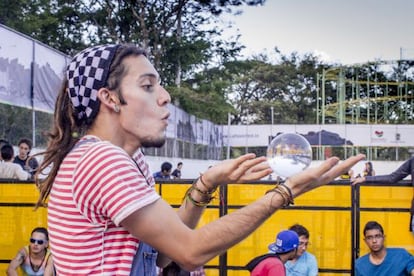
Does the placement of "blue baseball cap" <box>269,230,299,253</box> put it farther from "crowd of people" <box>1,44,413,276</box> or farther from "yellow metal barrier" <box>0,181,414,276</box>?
"crowd of people" <box>1,44,413,276</box>

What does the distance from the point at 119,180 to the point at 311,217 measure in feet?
18.4

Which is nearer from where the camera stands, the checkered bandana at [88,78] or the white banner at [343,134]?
the checkered bandana at [88,78]


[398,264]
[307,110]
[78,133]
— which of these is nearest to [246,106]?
[307,110]

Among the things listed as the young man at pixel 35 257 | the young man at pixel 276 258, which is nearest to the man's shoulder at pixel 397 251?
the young man at pixel 276 258

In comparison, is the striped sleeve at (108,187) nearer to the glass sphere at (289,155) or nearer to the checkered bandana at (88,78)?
the checkered bandana at (88,78)

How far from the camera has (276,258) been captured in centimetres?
515

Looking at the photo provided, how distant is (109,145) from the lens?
1.57 meters

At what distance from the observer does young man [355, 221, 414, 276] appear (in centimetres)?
605

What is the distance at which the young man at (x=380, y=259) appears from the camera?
19.8 feet

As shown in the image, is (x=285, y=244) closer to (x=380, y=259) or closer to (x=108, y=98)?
(x=380, y=259)

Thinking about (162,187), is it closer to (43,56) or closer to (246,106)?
(43,56)

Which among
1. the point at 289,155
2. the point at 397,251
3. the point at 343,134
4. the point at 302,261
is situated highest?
the point at 343,134

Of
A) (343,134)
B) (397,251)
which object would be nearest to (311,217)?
(397,251)

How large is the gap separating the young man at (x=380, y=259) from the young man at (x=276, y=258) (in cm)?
95
